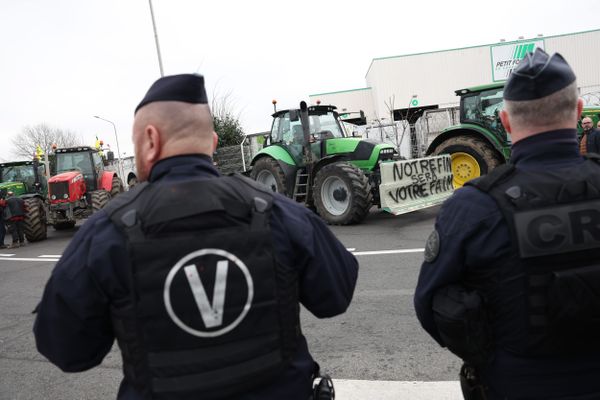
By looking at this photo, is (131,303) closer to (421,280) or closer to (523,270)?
(421,280)

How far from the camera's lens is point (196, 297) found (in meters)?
1.42

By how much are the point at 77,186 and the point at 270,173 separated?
21.0 feet

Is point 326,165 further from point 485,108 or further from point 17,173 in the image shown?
point 17,173

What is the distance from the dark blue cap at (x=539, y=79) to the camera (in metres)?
1.62

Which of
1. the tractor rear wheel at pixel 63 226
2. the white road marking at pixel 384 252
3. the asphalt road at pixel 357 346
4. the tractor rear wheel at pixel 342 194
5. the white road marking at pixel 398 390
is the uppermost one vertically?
the tractor rear wheel at pixel 342 194

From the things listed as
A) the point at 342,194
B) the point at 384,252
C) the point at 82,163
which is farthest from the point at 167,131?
the point at 82,163

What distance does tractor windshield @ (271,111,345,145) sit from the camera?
10094 millimetres

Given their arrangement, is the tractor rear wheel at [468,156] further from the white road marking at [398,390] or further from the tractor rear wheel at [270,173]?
the white road marking at [398,390]

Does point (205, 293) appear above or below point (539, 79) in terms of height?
below

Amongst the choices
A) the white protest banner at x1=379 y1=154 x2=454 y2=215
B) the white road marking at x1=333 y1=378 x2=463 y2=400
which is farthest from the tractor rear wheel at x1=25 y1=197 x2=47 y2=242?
the white road marking at x1=333 y1=378 x2=463 y2=400

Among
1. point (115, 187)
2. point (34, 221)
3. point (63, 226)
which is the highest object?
point (115, 187)

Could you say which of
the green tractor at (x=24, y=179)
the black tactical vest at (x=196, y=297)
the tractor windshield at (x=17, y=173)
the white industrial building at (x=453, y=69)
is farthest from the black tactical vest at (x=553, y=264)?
the white industrial building at (x=453, y=69)

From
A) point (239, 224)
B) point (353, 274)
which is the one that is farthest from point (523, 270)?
point (239, 224)

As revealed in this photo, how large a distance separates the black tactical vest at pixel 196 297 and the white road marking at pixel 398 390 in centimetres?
164
